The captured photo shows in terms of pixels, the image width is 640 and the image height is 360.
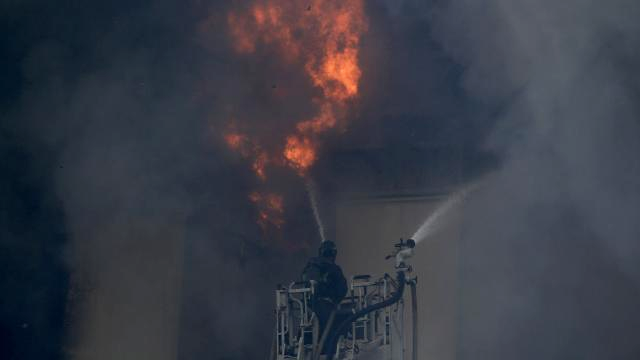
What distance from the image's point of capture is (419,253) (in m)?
10.4

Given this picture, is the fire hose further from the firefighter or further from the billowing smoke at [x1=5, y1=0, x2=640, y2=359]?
the billowing smoke at [x1=5, y1=0, x2=640, y2=359]

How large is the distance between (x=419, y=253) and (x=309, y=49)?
11.8 ft

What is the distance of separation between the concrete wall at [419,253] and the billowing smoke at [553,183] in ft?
0.87

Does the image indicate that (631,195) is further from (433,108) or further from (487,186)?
(433,108)

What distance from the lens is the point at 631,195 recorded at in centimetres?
846

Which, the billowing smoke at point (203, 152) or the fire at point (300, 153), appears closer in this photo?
the billowing smoke at point (203, 152)

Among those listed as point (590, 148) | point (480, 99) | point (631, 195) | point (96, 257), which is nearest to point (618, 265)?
point (631, 195)

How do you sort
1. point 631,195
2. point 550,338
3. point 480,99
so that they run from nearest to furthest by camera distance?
point 631,195 → point 550,338 → point 480,99

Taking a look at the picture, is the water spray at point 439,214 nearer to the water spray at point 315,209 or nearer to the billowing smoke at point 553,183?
the billowing smoke at point 553,183

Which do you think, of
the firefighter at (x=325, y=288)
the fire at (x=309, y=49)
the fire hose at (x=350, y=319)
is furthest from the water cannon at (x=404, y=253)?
the fire at (x=309, y=49)

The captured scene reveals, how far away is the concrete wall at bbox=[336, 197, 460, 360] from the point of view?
9.88 metres

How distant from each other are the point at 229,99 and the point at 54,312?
4567 millimetres

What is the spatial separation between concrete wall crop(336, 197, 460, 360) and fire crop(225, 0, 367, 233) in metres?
1.31

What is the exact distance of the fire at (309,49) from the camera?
10.4 metres
